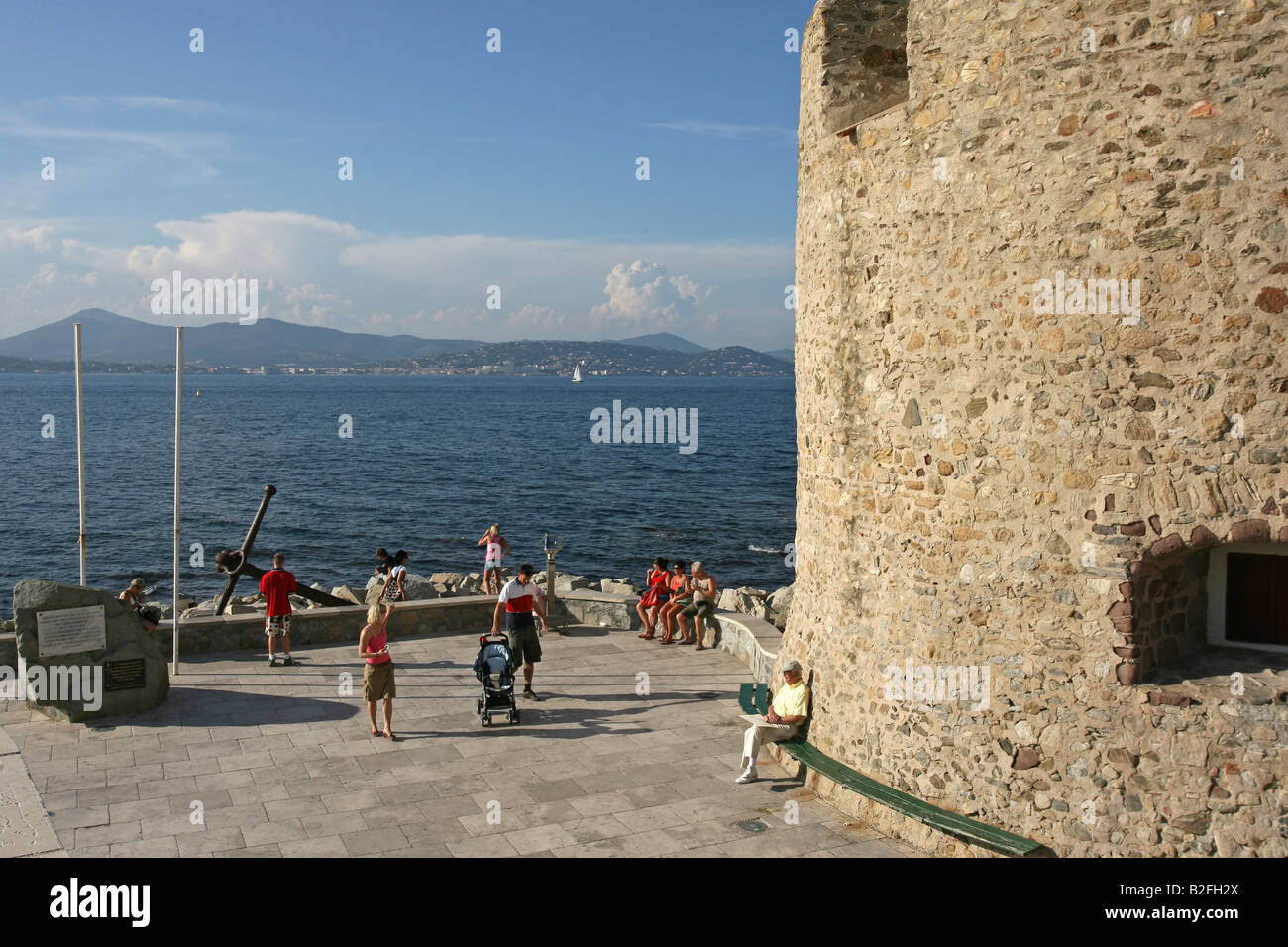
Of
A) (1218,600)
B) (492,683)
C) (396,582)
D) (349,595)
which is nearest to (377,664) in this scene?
(492,683)

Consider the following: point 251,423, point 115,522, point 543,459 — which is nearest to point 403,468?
point 543,459

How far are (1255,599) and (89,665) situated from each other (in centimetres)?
1142

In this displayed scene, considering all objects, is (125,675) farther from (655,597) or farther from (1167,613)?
(1167,613)

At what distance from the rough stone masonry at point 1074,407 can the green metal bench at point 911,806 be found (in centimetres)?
17

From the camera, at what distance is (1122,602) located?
748 centimetres

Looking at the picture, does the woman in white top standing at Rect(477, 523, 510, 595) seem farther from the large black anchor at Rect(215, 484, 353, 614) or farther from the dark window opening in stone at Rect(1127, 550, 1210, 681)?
the dark window opening in stone at Rect(1127, 550, 1210, 681)

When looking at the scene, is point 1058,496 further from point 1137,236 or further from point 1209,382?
point 1137,236

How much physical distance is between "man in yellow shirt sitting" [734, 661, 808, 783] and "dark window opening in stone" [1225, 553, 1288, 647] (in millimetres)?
3897

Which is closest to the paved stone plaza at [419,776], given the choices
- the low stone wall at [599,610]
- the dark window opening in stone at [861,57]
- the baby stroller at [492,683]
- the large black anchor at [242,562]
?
the baby stroller at [492,683]

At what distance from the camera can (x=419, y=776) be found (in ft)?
32.4

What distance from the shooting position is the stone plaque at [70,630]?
10.9 metres

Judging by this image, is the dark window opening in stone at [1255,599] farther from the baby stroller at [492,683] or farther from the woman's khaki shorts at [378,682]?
the woman's khaki shorts at [378,682]

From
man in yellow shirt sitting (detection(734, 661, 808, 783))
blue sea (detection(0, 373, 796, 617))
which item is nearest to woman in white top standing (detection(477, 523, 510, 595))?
man in yellow shirt sitting (detection(734, 661, 808, 783))

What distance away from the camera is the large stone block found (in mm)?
10891
